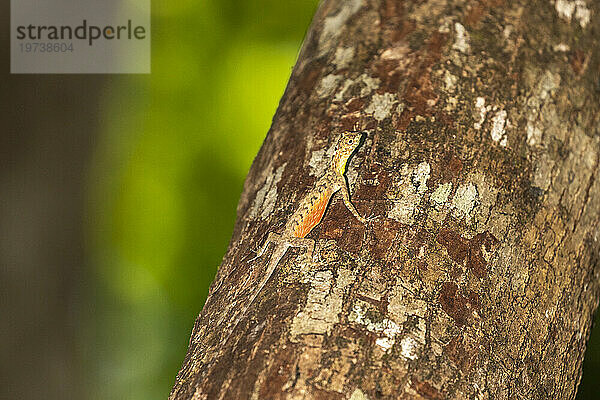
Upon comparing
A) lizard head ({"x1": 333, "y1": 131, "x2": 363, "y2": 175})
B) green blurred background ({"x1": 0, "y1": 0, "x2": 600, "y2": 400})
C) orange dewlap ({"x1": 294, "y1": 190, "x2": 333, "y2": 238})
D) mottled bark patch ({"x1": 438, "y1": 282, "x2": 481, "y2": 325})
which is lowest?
green blurred background ({"x1": 0, "y1": 0, "x2": 600, "y2": 400})

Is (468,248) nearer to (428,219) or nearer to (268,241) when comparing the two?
(428,219)

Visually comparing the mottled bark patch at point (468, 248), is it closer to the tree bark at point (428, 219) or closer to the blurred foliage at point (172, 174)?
the tree bark at point (428, 219)

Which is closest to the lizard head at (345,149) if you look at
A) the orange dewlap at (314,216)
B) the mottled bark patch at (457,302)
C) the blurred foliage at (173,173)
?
the orange dewlap at (314,216)

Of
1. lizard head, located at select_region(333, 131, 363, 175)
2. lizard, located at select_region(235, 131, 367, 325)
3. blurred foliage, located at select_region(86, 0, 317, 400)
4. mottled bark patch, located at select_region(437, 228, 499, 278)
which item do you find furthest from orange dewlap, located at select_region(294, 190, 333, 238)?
blurred foliage, located at select_region(86, 0, 317, 400)

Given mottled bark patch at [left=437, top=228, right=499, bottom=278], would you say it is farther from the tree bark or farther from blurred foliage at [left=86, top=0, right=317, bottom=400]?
blurred foliage at [left=86, top=0, right=317, bottom=400]

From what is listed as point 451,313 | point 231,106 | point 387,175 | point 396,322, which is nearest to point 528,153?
point 387,175

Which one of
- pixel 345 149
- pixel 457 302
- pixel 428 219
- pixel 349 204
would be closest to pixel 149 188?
pixel 345 149

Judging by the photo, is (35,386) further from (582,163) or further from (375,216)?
(582,163)
